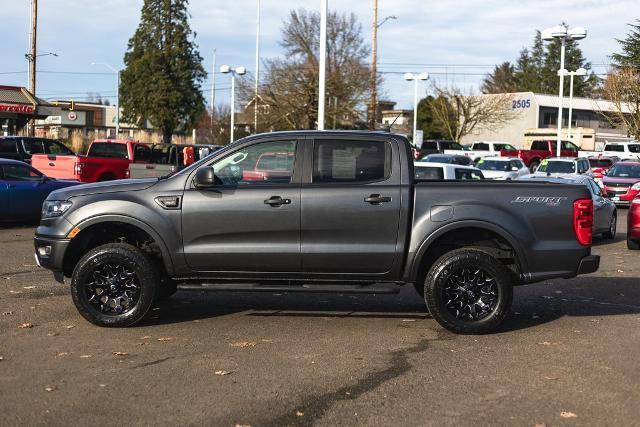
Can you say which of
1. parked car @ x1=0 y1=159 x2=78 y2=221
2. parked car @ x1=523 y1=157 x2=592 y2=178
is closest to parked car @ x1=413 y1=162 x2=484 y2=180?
parked car @ x1=0 y1=159 x2=78 y2=221

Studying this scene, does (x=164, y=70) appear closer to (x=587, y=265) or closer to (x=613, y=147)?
(x=613, y=147)

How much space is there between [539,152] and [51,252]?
140ft

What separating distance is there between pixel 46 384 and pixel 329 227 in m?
2.97

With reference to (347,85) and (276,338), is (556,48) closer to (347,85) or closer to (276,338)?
(347,85)

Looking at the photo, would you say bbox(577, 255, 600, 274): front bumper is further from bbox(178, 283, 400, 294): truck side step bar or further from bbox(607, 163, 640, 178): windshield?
bbox(607, 163, 640, 178): windshield

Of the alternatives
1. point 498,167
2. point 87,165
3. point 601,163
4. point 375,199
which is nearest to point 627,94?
point 601,163

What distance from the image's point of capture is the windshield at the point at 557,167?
27922 mm

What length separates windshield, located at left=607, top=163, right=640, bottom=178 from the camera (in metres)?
25.9

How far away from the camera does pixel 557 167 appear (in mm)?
28422

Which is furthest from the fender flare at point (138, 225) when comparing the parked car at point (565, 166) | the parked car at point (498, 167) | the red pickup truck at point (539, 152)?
the red pickup truck at point (539, 152)

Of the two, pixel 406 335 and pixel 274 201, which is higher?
pixel 274 201

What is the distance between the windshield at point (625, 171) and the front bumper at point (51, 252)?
72.2ft

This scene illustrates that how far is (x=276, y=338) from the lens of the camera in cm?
749

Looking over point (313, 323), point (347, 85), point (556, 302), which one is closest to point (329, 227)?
point (313, 323)
